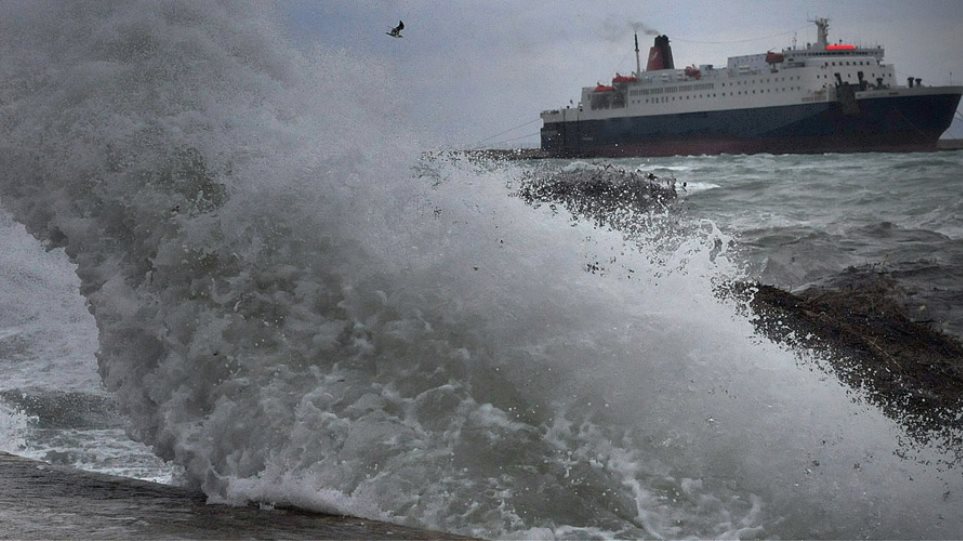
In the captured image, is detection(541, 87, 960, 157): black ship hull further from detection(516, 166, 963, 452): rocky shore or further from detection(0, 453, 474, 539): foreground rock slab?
detection(0, 453, 474, 539): foreground rock slab

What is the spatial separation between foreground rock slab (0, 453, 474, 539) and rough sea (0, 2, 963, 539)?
122 millimetres

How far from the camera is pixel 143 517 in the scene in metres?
2.78

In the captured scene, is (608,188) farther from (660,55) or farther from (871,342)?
(660,55)

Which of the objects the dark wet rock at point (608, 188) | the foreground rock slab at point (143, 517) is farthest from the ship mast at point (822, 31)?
the foreground rock slab at point (143, 517)

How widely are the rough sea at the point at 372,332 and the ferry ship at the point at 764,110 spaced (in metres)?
39.5

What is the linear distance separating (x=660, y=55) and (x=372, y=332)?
51.8 m

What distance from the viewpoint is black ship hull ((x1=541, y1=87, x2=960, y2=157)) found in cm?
4000

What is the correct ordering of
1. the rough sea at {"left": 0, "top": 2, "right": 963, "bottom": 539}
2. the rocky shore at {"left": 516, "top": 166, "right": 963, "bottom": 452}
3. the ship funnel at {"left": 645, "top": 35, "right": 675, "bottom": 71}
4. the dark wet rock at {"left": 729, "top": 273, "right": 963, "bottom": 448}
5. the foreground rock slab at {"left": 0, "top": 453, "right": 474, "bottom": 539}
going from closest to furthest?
the foreground rock slab at {"left": 0, "top": 453, "right": 474, "bottom": 539} → the rough sea at {"left": 0, "top": 2, "right": 963, "bottom": 539} → the rocky shore at {"left": 516, "top": 166, "right": 963, "bottom": 452} → the dark wet rock at {"left": 729, "top": 273, "right": 963, "bottom": 448} → the ship funnel at {"left": 645, "top": 35, "right": 675, "bottom": 71}

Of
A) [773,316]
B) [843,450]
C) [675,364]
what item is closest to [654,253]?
[675,364]

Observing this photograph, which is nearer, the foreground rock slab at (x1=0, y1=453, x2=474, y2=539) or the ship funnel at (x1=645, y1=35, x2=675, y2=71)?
the foreground rock slab at (x1=0, y1=453, x2=474, y2=539)

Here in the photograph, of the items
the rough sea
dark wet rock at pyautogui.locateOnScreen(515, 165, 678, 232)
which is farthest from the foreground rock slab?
dark wet rock at pyautogui.locateOnScreen(515, 165, 678, 232)

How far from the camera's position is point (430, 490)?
9.96 ft

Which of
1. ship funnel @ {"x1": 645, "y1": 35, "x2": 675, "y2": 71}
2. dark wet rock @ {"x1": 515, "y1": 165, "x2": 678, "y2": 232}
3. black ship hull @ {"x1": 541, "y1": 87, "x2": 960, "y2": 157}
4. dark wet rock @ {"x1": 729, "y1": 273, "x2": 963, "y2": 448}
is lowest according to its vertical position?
dark wet rock @ {"x1": 729, "y1": 273, "x2": 963, "y2": 448}

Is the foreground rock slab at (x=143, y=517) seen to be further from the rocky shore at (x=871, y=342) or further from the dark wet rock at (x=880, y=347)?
the dark wet rock at (x=880, y=347)
